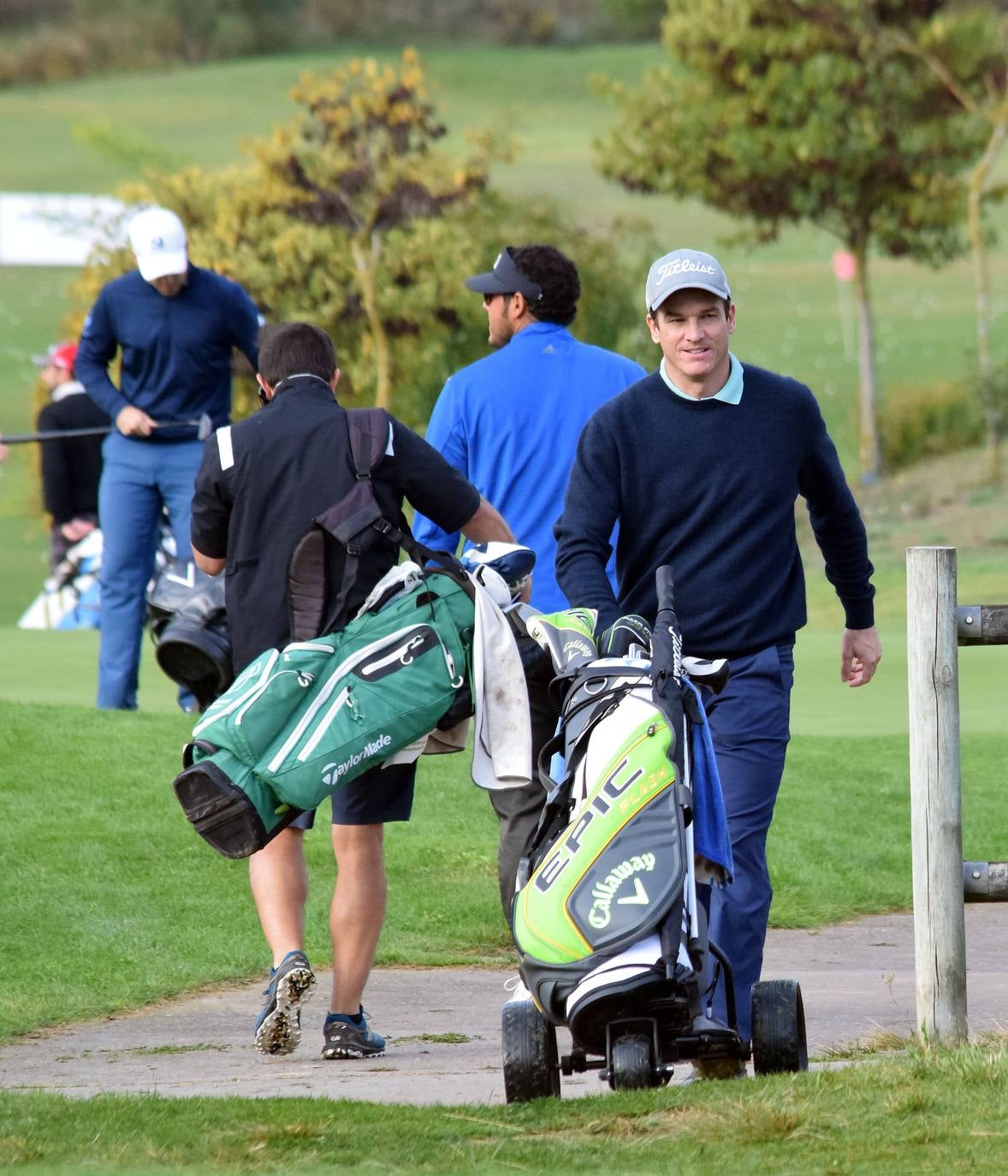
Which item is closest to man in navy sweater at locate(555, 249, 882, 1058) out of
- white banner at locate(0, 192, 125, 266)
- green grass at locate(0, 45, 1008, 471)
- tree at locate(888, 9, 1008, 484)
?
tree at locate(888, 9, 1008, 484)

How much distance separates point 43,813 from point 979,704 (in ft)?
17.0

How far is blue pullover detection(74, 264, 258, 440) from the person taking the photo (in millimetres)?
9406

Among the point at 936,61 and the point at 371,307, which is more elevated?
the point at 936,61

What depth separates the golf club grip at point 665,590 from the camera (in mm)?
4660

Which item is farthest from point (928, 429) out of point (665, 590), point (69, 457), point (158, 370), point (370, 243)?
point (665, 590)

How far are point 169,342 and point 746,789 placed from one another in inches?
200

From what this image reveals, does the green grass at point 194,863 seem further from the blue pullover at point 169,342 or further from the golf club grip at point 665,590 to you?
the golf club grip at point 665,590

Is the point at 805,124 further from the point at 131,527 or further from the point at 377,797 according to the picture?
the point at 377,797

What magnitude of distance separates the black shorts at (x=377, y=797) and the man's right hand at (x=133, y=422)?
13.9 feet

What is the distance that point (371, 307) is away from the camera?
28.0 m

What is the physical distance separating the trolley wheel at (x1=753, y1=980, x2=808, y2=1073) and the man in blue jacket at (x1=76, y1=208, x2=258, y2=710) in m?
5.39

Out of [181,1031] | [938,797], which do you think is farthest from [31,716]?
[938,797]

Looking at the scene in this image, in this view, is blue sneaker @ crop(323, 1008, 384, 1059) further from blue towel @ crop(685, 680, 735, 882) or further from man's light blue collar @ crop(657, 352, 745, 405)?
man's light blue collar @ crop(657, 352, 745, 405)

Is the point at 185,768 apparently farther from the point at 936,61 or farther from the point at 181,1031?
the point at 936,61
